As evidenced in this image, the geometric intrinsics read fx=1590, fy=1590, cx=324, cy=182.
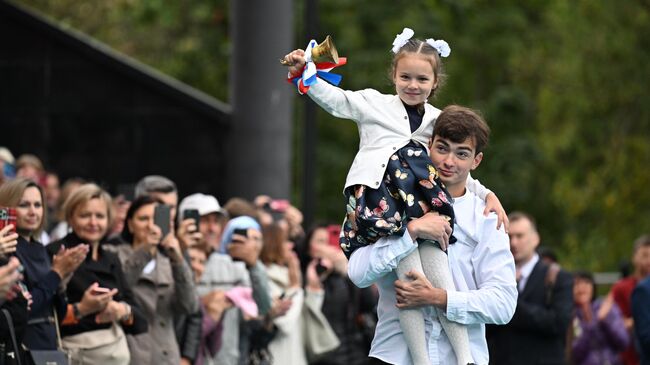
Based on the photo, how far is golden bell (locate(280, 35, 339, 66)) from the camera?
783 cm

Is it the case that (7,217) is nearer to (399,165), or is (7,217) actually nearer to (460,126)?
(399,165)

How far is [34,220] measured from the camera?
9820 mm

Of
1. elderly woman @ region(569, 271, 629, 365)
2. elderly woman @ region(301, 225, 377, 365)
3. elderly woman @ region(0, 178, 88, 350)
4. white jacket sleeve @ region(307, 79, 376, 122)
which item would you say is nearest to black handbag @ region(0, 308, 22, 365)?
elderly woman @ region(0, 178, 88, 350)

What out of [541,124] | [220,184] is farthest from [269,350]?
[541,124]

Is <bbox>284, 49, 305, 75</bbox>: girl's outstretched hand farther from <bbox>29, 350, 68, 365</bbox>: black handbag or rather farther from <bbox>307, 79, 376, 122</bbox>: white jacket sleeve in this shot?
<bbox>29, 350, 68, 365</bbox>: black handbag

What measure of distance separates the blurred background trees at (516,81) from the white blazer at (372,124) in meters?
21.4

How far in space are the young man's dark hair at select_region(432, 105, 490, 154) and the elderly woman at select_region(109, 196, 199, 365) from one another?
361 cm

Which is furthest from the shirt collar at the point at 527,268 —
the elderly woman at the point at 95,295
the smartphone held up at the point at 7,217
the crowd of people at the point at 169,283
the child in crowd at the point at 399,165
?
the smartphone held up at the point at 7,217

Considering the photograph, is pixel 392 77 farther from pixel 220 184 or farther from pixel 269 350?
Answer: pixel 220 184

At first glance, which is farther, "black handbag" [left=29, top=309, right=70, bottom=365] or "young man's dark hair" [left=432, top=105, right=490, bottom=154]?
"black handbag" [left=29, top=309, right=70, bottom=365]

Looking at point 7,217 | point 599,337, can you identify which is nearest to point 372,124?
point 7,217

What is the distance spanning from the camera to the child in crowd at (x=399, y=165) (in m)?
7.91

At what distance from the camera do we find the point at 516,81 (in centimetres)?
3506

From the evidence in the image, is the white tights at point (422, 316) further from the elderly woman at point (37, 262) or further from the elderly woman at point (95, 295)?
the elderly woman at point (95, 295)
